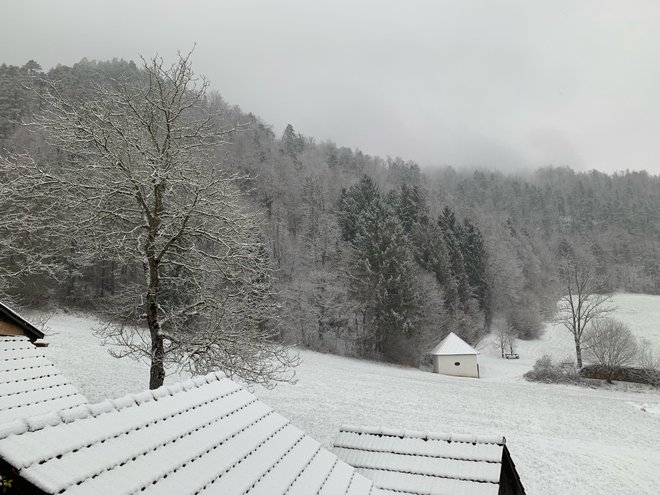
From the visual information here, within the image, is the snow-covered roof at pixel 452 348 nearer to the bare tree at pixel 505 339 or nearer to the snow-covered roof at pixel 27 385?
the bare tree at pixel 505 339

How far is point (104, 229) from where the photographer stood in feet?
38.0

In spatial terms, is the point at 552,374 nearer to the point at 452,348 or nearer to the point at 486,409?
the point at 452,348

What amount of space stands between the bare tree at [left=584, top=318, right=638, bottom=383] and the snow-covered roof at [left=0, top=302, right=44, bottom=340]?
37082 millimetres

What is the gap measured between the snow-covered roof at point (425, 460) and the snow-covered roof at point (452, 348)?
1273 inches

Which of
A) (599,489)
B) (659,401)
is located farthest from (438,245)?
(599,489)

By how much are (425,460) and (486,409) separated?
18.2 m

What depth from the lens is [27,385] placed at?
8.52 m

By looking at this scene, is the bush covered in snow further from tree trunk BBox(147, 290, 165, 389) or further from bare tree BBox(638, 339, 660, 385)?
tree trunk BBox(147, 290, 165, 389)

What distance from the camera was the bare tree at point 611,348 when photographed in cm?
3406

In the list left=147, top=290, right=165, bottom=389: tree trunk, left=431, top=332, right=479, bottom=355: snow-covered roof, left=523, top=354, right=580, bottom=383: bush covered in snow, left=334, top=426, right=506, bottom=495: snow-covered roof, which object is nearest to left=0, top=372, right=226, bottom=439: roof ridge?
left=334, top=426, right=506, bottom=495: snow-covered roof

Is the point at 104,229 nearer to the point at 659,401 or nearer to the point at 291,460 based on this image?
the point at 291,460

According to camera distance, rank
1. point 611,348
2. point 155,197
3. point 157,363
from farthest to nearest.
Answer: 1. point 611,348
2. point 155,197
3. point 157,363

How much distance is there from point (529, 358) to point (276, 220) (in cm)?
3370

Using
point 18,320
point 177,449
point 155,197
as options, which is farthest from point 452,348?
point 177,449
